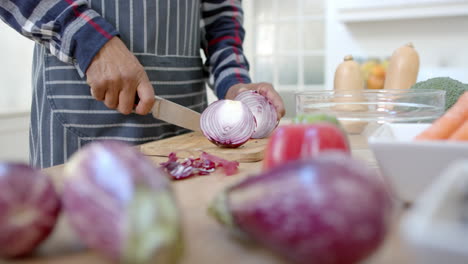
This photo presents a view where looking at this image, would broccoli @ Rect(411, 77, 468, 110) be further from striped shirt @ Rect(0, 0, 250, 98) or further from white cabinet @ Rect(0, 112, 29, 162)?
white cabinet @ Rect(0, 112, 29, 162)

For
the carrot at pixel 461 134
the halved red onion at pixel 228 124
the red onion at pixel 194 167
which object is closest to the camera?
the carrot at pixel 461 134

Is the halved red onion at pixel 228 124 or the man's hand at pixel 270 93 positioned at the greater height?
the man's hand at pixel 270 93

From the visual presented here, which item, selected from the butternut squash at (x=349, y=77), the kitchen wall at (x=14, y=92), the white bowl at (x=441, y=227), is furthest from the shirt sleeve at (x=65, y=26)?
the kitchen wall at (x=14, y=92)

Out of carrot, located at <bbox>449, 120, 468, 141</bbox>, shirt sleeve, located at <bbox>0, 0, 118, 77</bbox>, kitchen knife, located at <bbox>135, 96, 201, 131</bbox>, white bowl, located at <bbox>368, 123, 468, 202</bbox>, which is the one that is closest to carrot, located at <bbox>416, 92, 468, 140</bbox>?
carrot, located at <bbox>449, 120, 468, 141</bbox>

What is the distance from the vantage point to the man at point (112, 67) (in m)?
1.17

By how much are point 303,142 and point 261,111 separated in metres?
0.79

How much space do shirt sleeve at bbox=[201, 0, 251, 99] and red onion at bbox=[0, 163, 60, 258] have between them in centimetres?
119

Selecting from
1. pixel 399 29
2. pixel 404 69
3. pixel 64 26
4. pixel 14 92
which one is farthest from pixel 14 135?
pixel 399 29

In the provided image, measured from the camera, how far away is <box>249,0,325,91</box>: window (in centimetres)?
399

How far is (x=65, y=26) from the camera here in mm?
1201

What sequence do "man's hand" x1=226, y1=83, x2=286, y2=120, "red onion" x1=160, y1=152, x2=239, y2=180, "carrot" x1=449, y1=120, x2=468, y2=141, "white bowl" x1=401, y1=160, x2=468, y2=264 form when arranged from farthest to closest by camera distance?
1. "man's hand" x1=226, y1=83, x2=286, y2=120
2. "red onion" x1=160, y1=152, x2=239, y2=180
3. "carrot" x1=449, y1=120, x2=468, y2=141
4. "white bowl" x1=401, y1=160, x2=468, y2=264

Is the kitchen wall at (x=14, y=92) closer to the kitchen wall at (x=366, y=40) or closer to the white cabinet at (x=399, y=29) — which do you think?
the kitchen wall at (x=366, y=40)

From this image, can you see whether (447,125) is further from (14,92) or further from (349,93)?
(14,92)

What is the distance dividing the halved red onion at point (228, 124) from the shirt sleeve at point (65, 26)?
31cm
